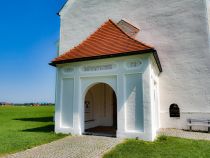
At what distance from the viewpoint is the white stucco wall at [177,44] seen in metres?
13.0

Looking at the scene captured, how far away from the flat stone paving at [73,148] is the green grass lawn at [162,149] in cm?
54

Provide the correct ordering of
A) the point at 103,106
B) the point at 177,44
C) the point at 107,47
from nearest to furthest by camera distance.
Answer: the point at 107,47 → the point at 177,44 → the point at 103,106

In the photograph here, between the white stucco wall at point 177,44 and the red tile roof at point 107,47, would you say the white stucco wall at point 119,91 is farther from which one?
the white stucco wall at point 177,44

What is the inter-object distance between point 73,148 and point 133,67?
4.68m

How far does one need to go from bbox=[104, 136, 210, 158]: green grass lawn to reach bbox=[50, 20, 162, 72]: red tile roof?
4.14 meters

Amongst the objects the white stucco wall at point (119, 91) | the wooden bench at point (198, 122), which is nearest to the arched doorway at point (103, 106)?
the white stucco wall at point (119, 91)

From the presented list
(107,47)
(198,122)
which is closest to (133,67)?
(107,47)

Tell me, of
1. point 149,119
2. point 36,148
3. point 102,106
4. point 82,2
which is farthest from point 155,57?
point 82,2

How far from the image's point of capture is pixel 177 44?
1382cm

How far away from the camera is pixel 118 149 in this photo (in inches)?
308

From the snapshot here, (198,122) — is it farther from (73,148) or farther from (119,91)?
(73,148)

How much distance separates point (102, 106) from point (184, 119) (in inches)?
216

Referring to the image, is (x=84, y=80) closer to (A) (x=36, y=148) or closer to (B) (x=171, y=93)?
(A) (x=36, y=148)

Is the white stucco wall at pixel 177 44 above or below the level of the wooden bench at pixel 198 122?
above
